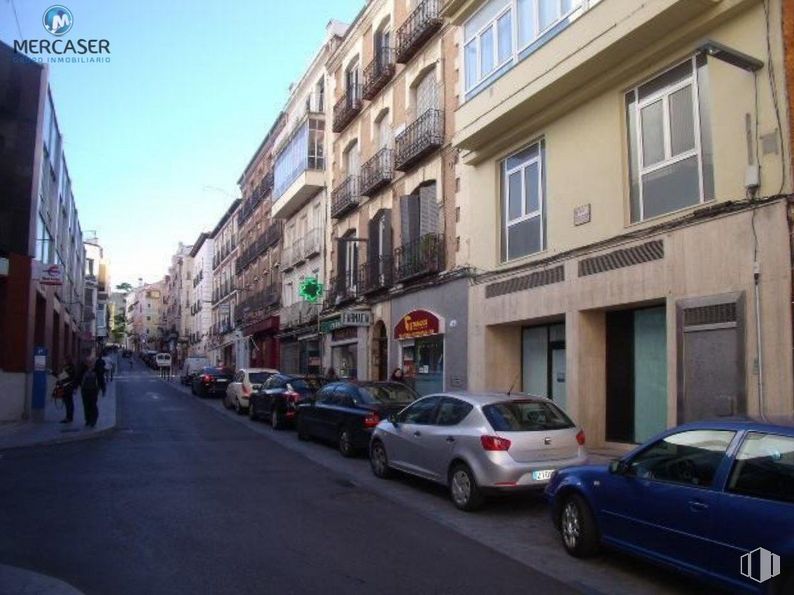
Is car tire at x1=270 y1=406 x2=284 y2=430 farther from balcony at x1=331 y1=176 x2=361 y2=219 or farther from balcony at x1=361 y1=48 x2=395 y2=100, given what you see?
balcony at x1=361 y1=48 x2=395 y2=100

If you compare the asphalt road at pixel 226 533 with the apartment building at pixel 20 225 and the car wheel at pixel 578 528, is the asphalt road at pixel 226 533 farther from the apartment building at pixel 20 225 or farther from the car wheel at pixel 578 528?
the apartment building at pixel 20 225

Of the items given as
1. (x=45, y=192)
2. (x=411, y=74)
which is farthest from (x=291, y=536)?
(x=45, y=192)

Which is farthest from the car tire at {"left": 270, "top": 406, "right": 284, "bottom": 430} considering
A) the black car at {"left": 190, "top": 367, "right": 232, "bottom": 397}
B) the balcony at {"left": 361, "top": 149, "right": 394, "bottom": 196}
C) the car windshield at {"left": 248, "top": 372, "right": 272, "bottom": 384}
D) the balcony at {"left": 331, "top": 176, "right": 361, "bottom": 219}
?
the black car at {"left": 190, "top": 367, "right": 232, "bottom": 397}

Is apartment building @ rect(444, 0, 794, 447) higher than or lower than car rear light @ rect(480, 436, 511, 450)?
higher

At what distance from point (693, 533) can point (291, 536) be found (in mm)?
3858

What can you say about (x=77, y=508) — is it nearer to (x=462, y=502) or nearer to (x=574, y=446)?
A: (x=462, y=502)

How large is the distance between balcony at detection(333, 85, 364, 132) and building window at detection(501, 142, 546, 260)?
11.1m

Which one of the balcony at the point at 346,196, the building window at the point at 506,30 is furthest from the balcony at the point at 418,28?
the balcony at the point at 346,196

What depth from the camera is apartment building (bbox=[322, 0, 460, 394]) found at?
19500 millimetres

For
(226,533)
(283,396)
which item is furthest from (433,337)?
(226,533)

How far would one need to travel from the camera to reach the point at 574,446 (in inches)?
365

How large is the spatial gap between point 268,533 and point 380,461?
409cm

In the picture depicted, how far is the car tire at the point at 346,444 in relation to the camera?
13758 millimetres

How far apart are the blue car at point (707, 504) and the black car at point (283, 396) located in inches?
460
